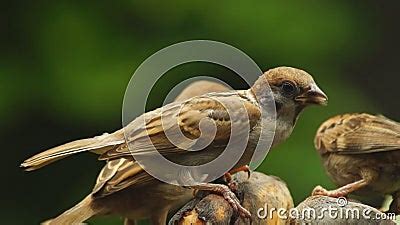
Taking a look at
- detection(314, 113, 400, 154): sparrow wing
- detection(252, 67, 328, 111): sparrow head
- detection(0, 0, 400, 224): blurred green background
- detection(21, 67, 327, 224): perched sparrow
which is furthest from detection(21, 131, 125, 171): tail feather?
detection(0, 0, 400, 224): blurred green background

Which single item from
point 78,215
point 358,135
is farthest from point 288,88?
point 78,215

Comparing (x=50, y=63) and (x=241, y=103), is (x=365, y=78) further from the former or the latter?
(x=241, y=103)

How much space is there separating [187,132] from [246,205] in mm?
187

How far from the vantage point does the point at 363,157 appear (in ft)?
6.55

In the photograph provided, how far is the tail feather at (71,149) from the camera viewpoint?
1.69 metres

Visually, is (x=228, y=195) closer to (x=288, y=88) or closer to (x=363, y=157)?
(x=288, y=88)

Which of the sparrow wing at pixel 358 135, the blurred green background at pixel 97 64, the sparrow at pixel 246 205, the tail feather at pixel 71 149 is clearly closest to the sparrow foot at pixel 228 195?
the sparrow at pixel 246 205

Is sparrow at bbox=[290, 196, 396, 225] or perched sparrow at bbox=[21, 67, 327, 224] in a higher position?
perched sparrow at bbox=[21, 67, 327, 224]

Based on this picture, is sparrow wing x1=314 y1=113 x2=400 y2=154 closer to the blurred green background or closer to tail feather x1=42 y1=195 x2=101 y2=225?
tail feather x1=42 y1=195 x2=101 y2=225

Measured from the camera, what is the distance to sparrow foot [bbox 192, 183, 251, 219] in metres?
1.60

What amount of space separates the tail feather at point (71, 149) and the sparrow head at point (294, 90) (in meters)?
0.33

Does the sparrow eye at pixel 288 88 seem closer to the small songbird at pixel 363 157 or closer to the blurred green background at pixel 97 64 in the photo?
the small songbird at pixel 363 157

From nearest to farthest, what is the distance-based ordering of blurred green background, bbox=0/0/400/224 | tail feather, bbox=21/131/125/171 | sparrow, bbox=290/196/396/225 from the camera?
1. sparrow, bbox=290/196/396/225
2. tail feather, bbox=21/131/125/171
3. blurred green background, bbox=0/0/400/224

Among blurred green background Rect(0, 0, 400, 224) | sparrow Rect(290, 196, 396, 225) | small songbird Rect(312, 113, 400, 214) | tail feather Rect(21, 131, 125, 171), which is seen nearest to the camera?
sparrow Rect(290, 196, 396, 225)
